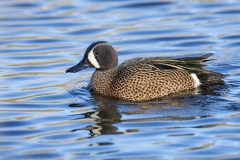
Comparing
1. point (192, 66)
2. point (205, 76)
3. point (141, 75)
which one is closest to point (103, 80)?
point (141, 75)

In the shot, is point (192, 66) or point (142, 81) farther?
point (192, 66)

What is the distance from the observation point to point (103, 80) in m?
10.3

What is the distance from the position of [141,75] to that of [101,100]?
0.64m

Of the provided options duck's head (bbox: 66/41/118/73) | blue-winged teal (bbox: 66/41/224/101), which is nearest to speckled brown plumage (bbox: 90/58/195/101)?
blue-winged teal (bbox: 66/41/224/101)

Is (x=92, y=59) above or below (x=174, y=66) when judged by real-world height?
above

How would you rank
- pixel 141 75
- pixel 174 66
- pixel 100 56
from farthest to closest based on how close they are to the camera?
pixel 100 56 → pixel 174 66 → pixel 141 75

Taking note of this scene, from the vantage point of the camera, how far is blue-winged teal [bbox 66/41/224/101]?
9.89m

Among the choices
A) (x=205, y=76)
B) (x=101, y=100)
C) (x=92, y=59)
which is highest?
(x=92, y=59)

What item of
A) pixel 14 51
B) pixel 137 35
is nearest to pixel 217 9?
pixel 137 35

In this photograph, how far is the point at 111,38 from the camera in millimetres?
13695

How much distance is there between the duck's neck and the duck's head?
73mm

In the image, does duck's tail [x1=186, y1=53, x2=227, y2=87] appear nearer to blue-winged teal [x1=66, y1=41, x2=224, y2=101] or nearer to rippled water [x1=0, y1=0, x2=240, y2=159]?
blue-winged teal [x1=66, y1=41, x2=224, y2=101]

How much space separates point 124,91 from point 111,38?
3.92 meters

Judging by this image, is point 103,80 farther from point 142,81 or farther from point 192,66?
point 192,66
